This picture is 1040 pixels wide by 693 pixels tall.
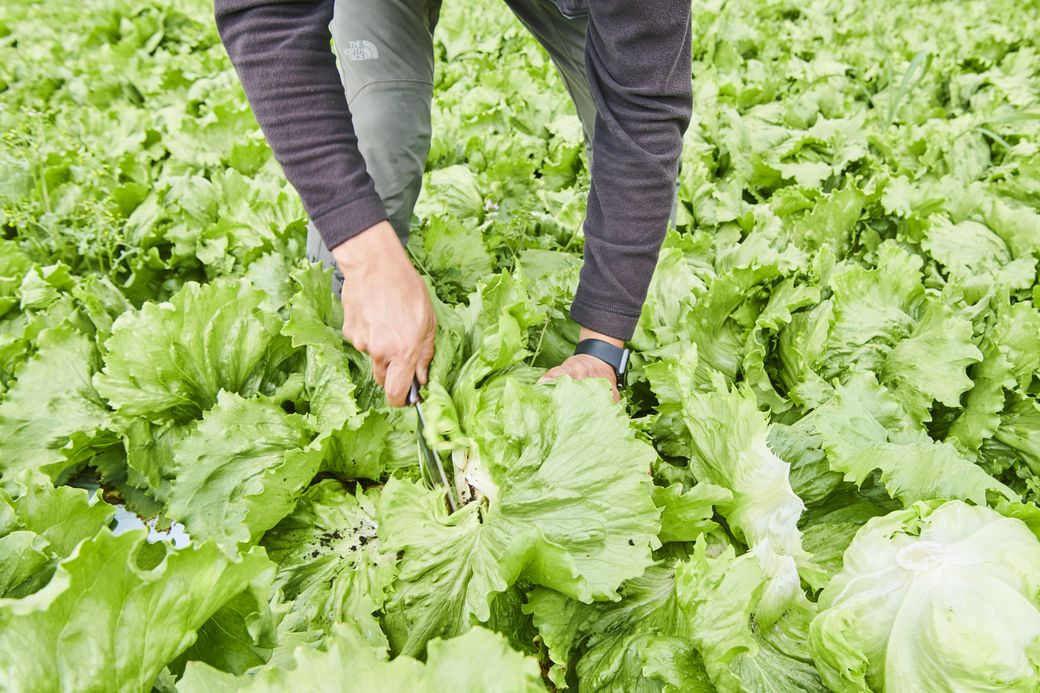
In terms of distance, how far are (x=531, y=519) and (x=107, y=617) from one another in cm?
68

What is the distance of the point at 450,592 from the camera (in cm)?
133

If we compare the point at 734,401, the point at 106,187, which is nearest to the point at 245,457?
the point at 734,401

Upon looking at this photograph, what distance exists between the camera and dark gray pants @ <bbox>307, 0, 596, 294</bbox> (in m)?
2.08

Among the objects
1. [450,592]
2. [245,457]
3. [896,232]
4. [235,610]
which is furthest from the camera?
[896,232]

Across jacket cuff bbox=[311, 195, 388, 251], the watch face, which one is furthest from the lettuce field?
jacket cuff bbox=[311, 195, 388, 251]

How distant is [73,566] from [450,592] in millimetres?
665

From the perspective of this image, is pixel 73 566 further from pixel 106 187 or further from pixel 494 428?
pixel 106 187

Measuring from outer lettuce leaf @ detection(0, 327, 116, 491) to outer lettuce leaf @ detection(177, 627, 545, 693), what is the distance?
112cm

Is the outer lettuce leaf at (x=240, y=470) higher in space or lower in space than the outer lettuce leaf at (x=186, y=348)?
lower

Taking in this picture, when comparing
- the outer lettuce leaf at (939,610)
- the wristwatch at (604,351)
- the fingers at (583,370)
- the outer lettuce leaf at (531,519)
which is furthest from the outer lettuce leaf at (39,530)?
the outer lettuce leaf at (939,610)

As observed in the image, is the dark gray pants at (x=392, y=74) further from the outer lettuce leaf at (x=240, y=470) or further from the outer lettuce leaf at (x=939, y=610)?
the outer lettuce leaf at (x=939, y=610)

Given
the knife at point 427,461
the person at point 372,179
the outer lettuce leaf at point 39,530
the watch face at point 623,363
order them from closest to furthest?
the outer lettuce leaf at point 39,530, the person at point 372,179, the knife at point 427,461, the watch face at point 623,363

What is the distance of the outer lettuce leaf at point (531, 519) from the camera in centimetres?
121

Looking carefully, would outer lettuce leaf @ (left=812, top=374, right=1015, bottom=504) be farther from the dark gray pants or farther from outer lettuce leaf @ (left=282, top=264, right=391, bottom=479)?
the dark gray pants
